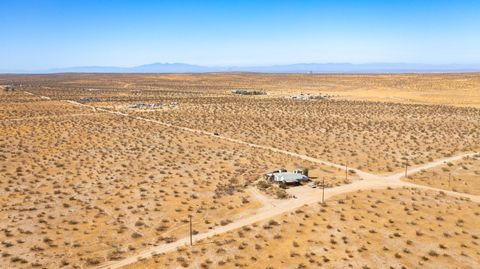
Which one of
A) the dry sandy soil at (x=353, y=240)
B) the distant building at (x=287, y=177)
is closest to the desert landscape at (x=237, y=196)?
the dry sandy soil at (x=353, y=240)

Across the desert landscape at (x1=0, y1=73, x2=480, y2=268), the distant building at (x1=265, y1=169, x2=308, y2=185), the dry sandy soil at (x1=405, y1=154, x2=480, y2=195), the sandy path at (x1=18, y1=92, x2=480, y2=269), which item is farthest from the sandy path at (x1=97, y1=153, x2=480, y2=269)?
the dry sandy soil at (x1=405, y1=154, x2=480, y2=195)

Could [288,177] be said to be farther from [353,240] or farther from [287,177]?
[353,240]

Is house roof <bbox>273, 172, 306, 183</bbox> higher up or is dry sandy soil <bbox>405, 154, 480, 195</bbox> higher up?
house roof <bbox>273, 172, 306, 183</bbox>

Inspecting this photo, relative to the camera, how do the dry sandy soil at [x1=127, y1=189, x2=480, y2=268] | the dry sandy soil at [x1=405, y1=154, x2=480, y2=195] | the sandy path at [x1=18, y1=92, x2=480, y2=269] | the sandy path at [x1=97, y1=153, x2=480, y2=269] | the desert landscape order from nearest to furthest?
the dry sandy soil at [x1=127, y1=189, x2=480, y2=268] → the desert landscape → the sandy path at [x1=97, y1=153, x2=480, y2=269] → the sandy path at [x1=18, y1=92, x2=480, y2=269] → the dry sandy soil at [x1=405, y1=154, x2=480, y2=195]

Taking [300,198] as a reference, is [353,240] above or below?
below

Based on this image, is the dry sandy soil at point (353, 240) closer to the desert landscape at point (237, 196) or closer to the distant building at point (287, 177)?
the desert landscape at point (237, 196)


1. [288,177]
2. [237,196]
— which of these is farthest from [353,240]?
[288,177]

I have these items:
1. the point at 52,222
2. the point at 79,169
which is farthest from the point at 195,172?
the point at 52,222

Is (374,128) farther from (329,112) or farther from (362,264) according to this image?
(362,264)

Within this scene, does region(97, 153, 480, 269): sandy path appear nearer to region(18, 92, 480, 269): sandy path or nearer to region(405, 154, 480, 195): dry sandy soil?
region(18, 92, 480, 269): sandy path
